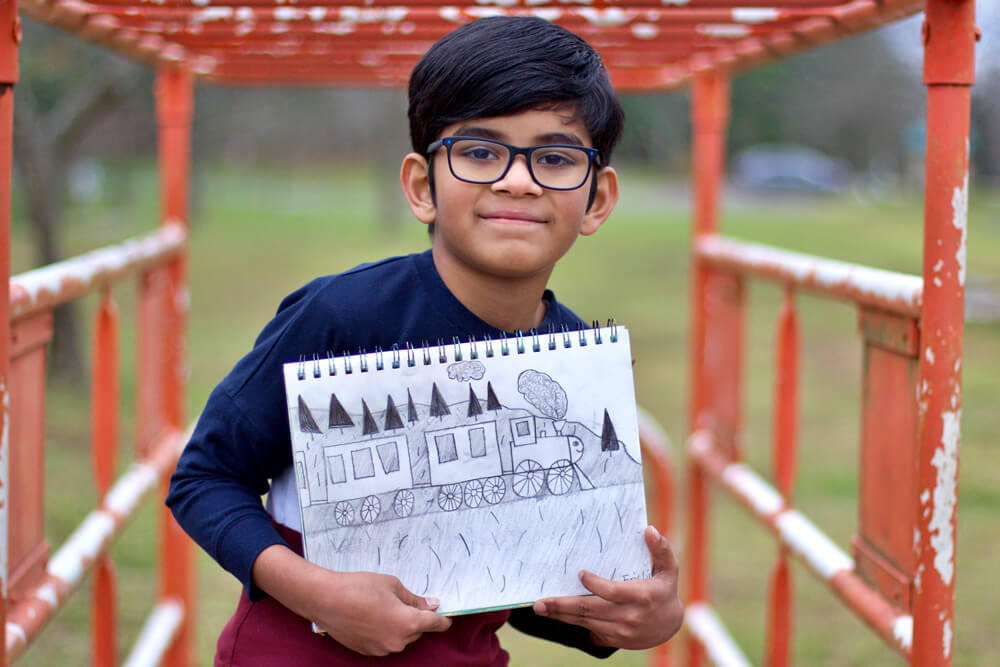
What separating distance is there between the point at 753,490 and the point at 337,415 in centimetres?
140

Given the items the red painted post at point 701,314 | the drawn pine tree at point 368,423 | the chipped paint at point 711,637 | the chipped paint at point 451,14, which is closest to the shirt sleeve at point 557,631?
the drawn pine tree at point 368,423

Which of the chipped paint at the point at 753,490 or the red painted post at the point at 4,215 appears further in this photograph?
the chipped paint at the point at 753,490

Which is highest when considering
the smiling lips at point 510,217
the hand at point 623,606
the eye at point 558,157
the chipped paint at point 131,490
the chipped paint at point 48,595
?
the eye at point 558,157

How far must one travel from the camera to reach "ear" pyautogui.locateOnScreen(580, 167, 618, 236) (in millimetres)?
1440

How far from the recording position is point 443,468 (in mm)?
1298

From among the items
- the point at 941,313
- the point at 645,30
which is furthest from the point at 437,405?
the point at 645,30

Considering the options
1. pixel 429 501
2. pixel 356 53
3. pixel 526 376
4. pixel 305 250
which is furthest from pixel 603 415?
pixel 305 250

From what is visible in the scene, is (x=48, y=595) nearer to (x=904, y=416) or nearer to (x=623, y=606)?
(x=623, y=606)

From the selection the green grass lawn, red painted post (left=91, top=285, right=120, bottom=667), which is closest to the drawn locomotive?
red painted post (left=91, top=285, right=120, bottom=667)

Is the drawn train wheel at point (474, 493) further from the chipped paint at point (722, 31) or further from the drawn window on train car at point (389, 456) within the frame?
the chipped paint at point (722, 31)

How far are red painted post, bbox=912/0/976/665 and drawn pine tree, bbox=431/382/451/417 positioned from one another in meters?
0.62

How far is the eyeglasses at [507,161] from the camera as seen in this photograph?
50.9 inches

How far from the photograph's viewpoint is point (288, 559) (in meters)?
1.25

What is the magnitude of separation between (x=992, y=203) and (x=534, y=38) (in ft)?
71.9
